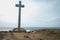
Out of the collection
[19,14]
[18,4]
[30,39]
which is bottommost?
[30,39]

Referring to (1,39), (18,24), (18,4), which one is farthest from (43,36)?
(18,4)

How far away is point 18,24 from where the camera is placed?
44.4ft

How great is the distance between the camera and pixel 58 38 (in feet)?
19.3

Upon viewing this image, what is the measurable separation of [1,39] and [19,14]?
26.6 feet

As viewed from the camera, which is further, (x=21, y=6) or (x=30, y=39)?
(x=21, y=6)

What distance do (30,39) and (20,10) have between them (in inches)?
324

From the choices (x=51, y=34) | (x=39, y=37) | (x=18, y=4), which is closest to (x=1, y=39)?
(x=39, y=37)

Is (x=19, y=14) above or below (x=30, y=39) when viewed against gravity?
above

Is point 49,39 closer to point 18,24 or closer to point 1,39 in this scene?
point 1,39

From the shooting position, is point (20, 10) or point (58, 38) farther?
point (20, 10)

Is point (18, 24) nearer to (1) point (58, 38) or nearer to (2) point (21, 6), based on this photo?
(2) point (21, 6)

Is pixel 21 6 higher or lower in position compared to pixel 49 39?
higher

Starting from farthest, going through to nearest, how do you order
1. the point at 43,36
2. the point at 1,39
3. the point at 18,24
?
the point at 18,24 < the point at 43,36 < the point at 1,39

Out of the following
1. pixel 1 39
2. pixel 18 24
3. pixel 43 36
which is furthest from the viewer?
pixel 18 24
